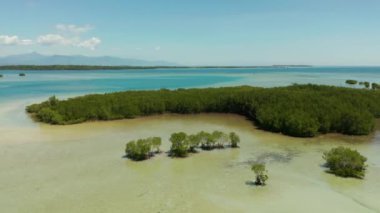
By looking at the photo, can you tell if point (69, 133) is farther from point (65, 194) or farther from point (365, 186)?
point (365, 186)

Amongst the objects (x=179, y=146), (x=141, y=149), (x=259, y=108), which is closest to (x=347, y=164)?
(x=179, y=146)

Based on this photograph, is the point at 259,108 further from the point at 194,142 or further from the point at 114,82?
the point at 114,82

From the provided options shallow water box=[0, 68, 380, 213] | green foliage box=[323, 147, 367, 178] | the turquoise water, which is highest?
green foliage box=[323, 147, 367, 178]

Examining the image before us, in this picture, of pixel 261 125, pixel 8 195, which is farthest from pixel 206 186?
pixel 261 125

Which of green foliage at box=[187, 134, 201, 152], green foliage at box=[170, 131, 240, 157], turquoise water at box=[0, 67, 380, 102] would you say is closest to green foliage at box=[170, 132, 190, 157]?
green foliage at box=[170, 131, 240, 157]

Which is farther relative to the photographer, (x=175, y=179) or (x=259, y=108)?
(x=259, y=108)

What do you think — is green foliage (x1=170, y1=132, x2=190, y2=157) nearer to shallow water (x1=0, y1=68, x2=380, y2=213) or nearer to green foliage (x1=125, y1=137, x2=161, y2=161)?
shallow water (x1=0, y1=68, x2=380, y2=213)
